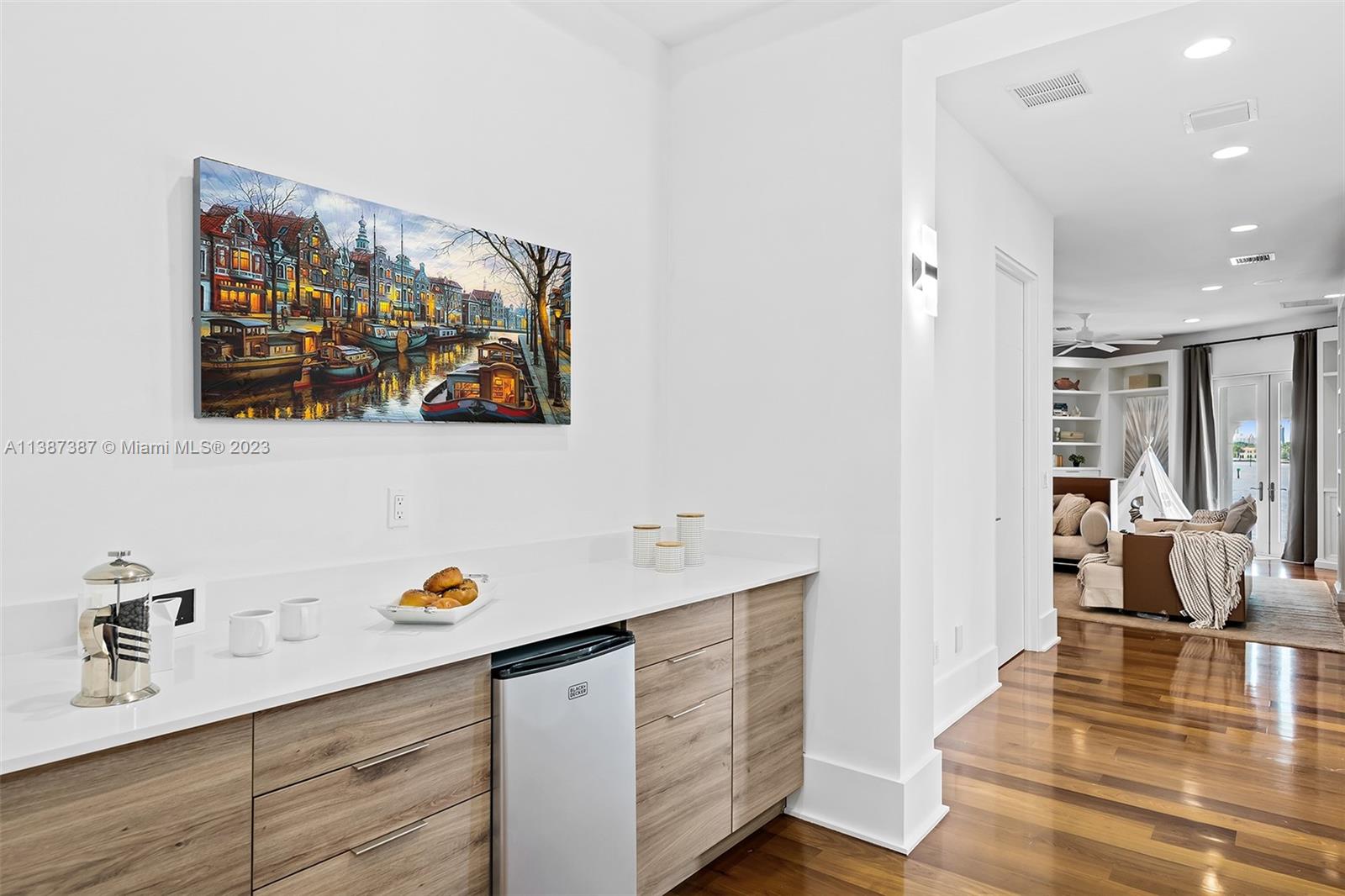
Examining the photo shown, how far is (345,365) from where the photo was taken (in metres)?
1.99

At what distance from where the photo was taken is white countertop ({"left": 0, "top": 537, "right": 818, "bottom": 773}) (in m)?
1.13

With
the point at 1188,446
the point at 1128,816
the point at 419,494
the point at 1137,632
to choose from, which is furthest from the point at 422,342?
the point at 1188,446

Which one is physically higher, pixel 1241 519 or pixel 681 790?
pixel 1241 519

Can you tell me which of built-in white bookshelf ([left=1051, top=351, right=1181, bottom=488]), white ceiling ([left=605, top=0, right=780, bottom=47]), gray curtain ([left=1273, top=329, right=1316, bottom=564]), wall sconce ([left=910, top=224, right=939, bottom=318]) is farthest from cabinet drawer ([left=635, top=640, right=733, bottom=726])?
built-in white bookshelf ([left=1051, top=351, right=1181, bottom=488])

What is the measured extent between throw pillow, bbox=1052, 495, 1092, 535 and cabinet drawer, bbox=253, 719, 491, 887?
8.12 m

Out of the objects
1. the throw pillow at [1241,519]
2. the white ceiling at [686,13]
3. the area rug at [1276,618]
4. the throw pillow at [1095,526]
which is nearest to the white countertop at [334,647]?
the white ceiling at [686,13]

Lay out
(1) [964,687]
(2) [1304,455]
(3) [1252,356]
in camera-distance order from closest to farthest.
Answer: (1) [964,687], (2) [1304,455], (3) [1252,356]

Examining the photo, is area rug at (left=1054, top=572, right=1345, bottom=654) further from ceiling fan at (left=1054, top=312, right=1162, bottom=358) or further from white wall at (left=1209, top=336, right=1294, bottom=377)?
white wall at (left=1209, top=336, right=1294, bottom=377)

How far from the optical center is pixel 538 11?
2.55 m

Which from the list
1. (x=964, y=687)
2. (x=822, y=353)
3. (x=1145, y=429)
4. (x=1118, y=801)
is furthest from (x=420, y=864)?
(x=1145, y=429)

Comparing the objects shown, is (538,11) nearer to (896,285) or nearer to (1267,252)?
(896,285)

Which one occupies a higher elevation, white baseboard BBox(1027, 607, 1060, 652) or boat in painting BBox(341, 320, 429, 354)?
boat in painting BBox(341, 320, 429, 354)

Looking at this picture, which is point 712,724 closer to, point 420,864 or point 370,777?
point 420,864

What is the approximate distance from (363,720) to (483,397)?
114cm
